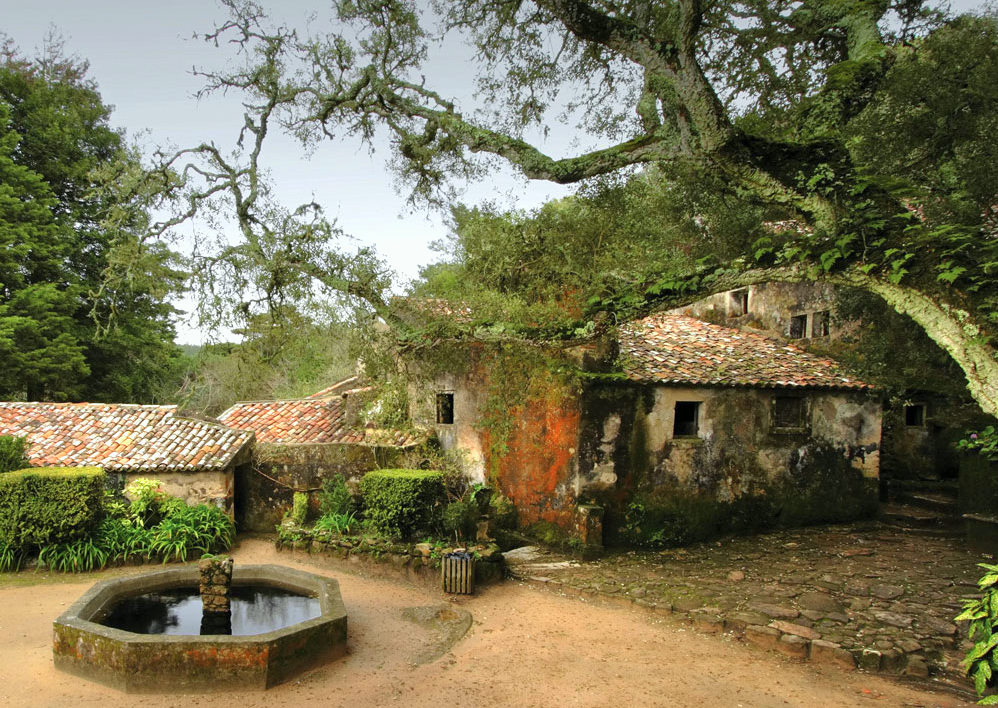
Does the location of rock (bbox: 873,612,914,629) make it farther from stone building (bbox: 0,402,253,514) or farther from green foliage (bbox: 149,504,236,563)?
stone building (bbox: 0,402,253,514)

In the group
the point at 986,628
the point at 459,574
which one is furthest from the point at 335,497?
the point at 986,628

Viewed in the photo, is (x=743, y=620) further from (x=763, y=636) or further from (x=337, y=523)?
(x=337, y=523)

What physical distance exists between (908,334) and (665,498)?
588 cm

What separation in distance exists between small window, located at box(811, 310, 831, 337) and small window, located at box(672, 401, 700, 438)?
20.6 feet

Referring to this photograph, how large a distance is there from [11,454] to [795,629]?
→ 48.5ft

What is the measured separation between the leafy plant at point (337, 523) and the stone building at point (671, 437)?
2800mm

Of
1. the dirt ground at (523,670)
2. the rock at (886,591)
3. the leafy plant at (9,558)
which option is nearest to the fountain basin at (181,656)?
the dirt ground at (523,670)

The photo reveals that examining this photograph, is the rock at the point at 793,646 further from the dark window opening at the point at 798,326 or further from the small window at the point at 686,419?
the dark window opening at the point at 798,326

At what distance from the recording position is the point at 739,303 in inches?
784

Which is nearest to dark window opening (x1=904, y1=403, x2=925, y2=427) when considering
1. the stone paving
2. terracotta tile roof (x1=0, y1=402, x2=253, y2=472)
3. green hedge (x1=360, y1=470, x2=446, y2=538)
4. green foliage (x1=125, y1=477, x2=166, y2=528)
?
the stone paving

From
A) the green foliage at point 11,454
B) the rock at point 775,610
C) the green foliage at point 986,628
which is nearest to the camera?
the green foliage at point 986,628

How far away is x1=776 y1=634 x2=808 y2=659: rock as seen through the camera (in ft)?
26.2

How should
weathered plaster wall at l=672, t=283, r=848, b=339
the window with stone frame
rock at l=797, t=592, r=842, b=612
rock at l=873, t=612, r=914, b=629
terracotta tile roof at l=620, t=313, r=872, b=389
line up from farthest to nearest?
weathered plaster wall at l=672, t=283, r=848, b=339
the window with stone frame
terracotta tile roof at l=620, t=313, r=872, b=389
rock at l=797, t=592, r=842, b=612
rock at l=873, t=612, r=914, b=629

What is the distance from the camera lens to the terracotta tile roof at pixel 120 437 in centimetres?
1326
